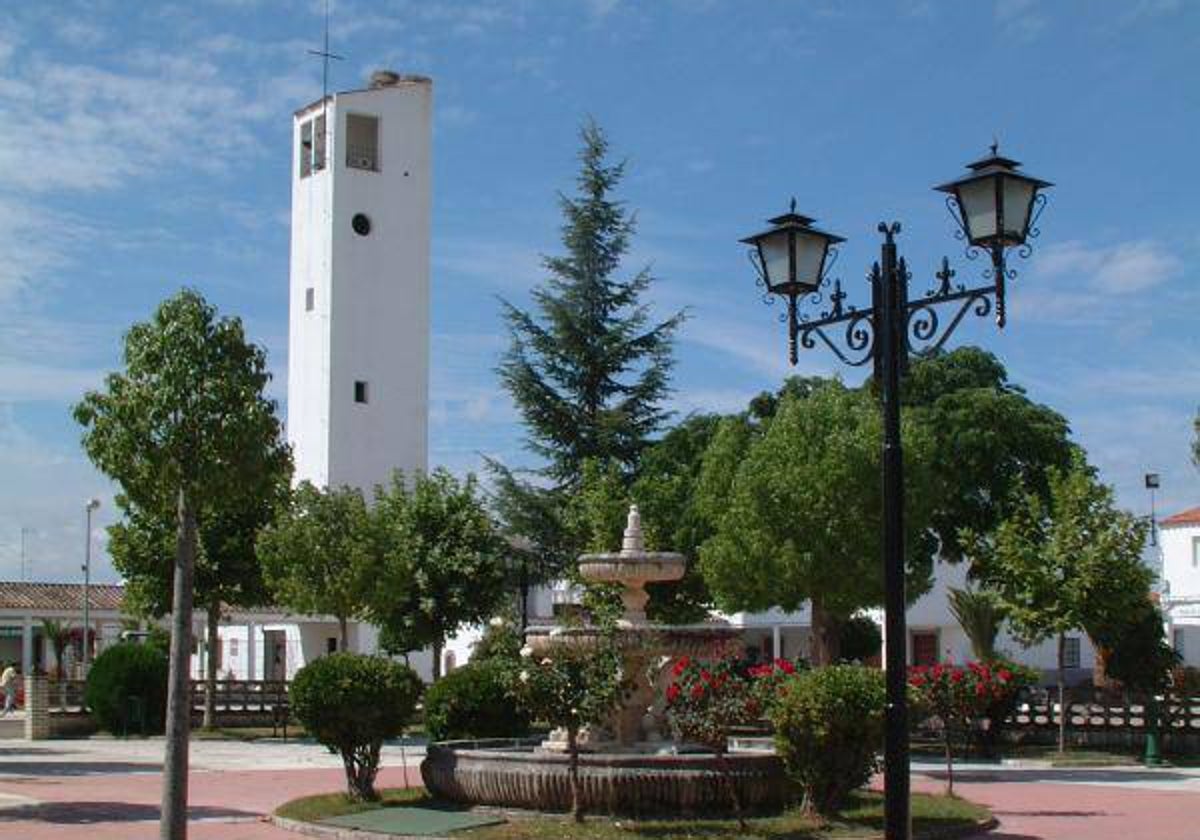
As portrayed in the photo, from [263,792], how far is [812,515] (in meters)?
12.6

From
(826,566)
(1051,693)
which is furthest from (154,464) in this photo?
(1051,693)

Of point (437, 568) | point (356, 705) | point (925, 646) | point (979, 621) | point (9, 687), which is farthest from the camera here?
point (925, 646)

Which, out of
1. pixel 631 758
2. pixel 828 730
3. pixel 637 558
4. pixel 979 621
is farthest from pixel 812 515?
pixel 828 730

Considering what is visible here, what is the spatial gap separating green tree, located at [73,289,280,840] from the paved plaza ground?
13.5 feet

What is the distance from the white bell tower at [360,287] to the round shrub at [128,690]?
15.3 metres

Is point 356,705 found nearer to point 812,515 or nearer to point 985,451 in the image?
point 812,515

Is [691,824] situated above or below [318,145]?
below

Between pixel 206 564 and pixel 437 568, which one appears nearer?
pixel 206 564

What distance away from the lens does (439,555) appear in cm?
3675

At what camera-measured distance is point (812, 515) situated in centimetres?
2930

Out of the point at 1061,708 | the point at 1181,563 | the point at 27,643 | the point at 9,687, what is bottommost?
the point at 9,687

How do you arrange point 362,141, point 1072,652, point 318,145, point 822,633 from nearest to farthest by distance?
1. point 822,633
2. point 1072,652
3. point 318,145
4. point 362,141

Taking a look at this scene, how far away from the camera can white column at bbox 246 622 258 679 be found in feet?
167

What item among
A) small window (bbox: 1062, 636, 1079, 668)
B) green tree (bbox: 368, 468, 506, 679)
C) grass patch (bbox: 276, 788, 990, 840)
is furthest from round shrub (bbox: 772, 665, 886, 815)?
small window (bbox: 1062, 636, 1079, 668)
